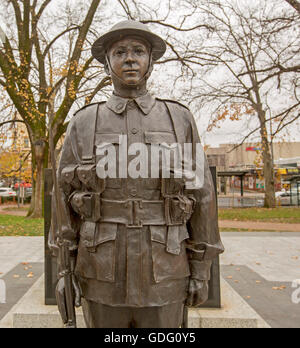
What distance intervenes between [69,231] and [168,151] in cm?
78

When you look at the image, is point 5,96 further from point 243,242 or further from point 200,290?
point 200,290

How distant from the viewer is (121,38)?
1.91 metres

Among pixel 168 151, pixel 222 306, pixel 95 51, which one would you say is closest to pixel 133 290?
pixel 168 151

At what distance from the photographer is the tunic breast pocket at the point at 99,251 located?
5.93 ft

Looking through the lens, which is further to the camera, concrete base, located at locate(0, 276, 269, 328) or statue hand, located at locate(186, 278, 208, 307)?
concrete base, located at locate(0, 276, 269, 328)

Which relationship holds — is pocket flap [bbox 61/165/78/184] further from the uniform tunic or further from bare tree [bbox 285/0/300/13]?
bare tree [bbox 285/0/300/13]

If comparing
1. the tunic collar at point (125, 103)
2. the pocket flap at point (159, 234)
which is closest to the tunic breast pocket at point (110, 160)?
the tunic collar at point (125, 103)

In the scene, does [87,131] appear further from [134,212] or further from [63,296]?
[63,296]

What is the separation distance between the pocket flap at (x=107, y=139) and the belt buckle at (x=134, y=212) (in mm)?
357

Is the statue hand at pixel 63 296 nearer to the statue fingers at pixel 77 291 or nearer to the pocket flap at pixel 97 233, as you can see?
the statue fingers at pixel 77 291

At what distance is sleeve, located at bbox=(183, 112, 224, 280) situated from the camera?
197 centimetres

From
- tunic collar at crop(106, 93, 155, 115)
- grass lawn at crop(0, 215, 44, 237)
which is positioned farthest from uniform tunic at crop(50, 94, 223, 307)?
grass lawn at crop(0, 215, 44, 237)

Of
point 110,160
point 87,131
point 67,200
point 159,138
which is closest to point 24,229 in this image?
point 67,200
